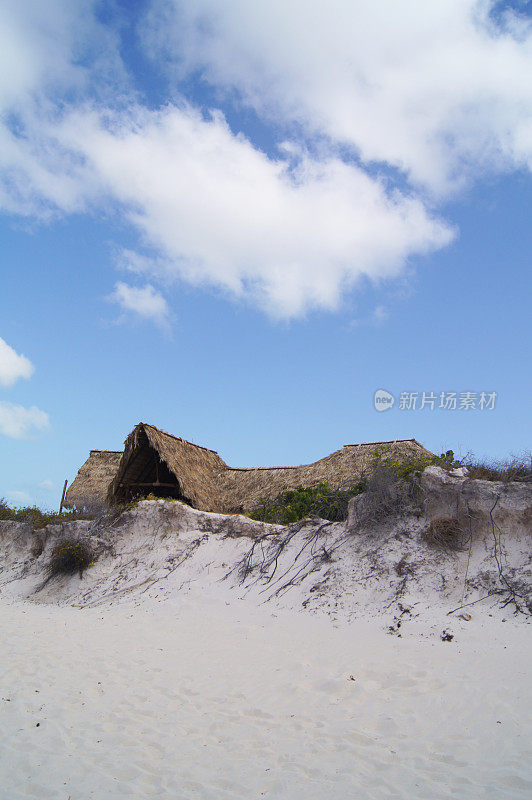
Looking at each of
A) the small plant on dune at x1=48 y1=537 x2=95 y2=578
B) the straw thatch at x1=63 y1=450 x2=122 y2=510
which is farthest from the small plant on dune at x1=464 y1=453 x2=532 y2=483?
the straw thatch at x1=63 y1=450 x2=122 y2=510

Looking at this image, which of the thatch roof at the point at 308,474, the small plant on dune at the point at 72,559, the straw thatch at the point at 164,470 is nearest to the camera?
the small plant on dune at the point at 72,559

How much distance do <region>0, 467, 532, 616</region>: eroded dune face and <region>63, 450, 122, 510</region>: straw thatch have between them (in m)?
7.01

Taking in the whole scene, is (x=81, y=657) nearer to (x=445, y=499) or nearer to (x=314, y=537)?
(x=314, y=537)

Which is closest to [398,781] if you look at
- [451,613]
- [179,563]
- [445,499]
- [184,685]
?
[184,685]

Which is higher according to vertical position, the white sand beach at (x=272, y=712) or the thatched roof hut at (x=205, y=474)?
the thatched roof hut at (x=205, y=474)

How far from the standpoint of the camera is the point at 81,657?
625cm

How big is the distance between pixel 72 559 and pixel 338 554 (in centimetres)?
619

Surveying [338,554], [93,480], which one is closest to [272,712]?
[338,554]

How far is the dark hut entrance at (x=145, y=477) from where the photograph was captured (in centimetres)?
1647

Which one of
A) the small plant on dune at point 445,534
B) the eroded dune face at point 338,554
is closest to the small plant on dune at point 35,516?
the eroded dune face at point 338,554

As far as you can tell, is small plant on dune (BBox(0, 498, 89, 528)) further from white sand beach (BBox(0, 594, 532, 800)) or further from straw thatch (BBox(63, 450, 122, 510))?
white sand beach (BBox(0, 594, 532, 800))

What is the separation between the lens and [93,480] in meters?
20.0

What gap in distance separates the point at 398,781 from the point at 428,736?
2.33 ft

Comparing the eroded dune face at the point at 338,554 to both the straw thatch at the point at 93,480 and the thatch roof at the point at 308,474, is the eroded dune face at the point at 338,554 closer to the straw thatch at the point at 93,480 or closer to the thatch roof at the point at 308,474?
the thatch roof at the point at 308,474
